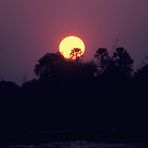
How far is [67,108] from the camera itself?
157 ft

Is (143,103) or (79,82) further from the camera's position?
(79,82)

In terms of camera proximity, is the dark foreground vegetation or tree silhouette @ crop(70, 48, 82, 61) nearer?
the dark foreground vegetation

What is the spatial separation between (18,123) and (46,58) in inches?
658

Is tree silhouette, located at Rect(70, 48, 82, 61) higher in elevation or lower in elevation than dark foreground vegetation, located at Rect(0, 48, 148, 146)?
higher

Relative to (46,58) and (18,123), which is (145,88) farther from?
(46,58)

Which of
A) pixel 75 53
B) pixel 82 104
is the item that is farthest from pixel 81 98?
pixel 75 53

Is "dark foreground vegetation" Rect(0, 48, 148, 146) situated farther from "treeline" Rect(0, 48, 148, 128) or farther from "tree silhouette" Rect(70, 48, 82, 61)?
"tree silhouette" Rect(70, 48, 82, 61)

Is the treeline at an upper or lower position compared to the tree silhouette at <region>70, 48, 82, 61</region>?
→ lower

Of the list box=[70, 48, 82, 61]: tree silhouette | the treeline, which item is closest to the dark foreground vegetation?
the treeline

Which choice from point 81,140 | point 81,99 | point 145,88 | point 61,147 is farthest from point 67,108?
point 61,147

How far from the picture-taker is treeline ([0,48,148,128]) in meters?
45.8

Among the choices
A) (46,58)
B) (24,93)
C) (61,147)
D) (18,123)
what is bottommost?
(61,147)

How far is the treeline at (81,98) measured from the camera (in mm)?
45781

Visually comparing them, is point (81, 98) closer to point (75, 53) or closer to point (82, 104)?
point (82, 104)
